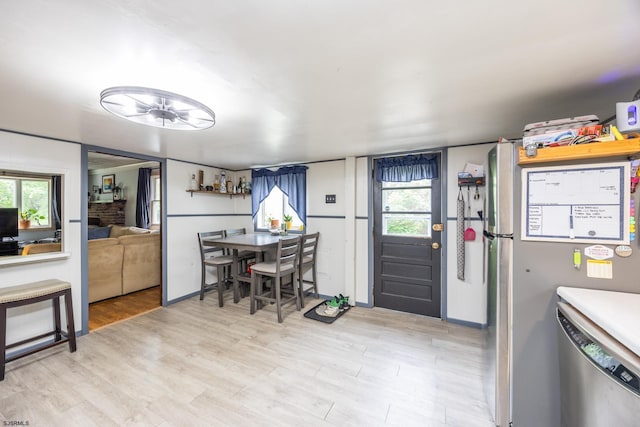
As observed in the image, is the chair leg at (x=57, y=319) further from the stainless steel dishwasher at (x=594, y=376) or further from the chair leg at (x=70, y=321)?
the stainless steel dishwasher at (x=594, y=376)

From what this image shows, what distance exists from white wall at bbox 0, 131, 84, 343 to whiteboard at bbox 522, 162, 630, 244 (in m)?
3.88

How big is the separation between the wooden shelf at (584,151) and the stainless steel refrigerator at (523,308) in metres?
0.09

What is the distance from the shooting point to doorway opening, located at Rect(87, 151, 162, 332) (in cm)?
346

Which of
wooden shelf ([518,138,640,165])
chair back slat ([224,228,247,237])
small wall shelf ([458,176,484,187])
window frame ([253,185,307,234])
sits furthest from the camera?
chair back slat ([224,228,247,237])

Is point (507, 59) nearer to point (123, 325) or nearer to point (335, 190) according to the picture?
point (335, 190)

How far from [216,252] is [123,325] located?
156 cm

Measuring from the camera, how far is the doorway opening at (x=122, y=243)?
3.46m

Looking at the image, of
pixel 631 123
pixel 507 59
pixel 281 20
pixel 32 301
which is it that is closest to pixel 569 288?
pixel 631 123

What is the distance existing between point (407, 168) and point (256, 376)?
2.71 metres

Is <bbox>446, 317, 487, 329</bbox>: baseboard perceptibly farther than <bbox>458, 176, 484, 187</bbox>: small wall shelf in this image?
Yes

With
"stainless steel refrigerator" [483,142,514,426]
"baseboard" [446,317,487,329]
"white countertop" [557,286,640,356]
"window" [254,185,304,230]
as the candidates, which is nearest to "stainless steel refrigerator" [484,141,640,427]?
"stainless steel refrigerator" [483,142,514,426]

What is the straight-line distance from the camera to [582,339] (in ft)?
3.51

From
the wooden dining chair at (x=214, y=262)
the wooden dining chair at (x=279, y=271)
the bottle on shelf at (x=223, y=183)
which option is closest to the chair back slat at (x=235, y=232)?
the wooden dining chair at (x=214, y=262)

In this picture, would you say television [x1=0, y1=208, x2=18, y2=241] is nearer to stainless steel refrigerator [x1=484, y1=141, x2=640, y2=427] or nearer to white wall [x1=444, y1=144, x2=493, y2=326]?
stainless steel refrigerator [x1=484, y1=141, x2=640, y2=427]
